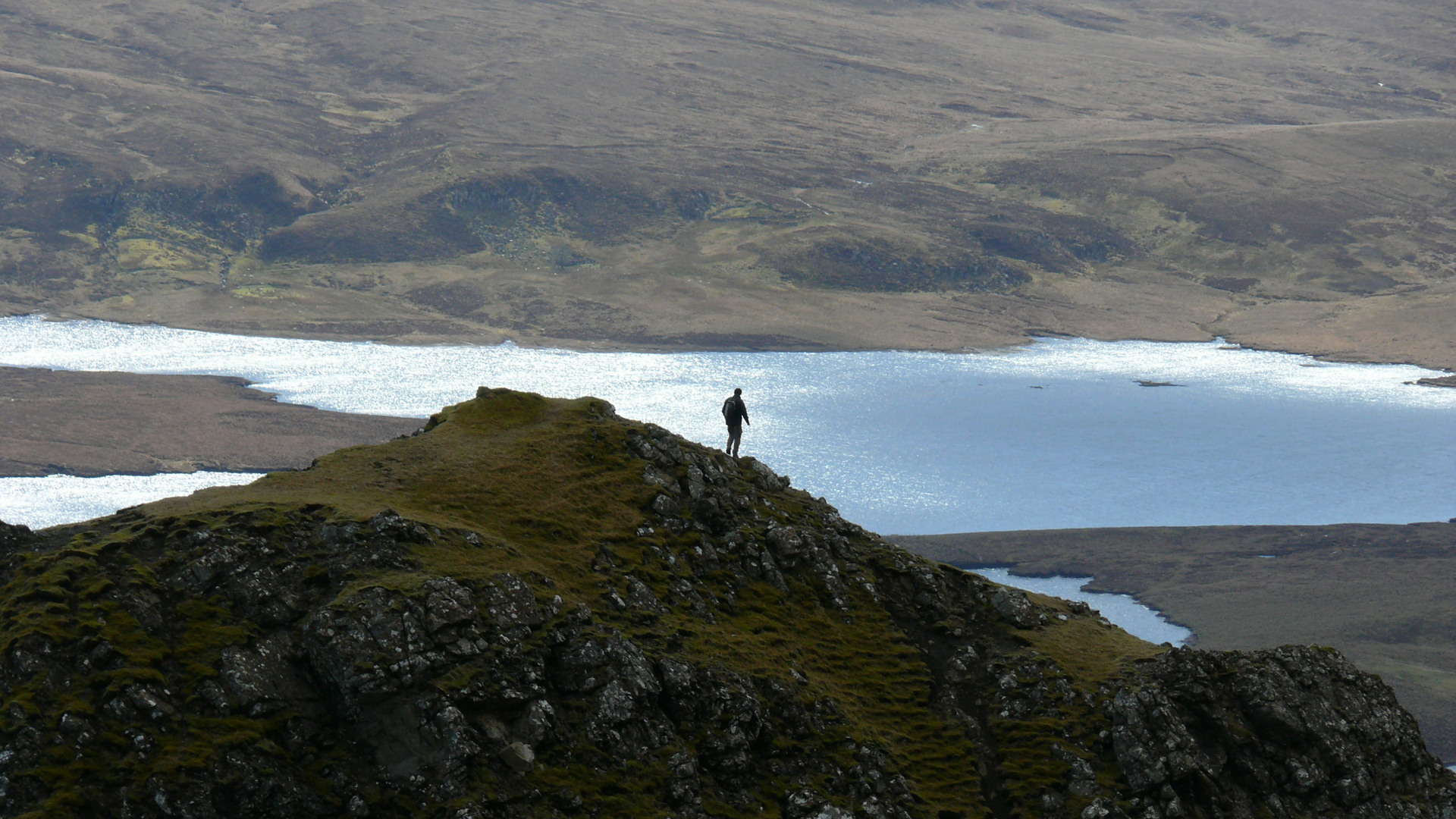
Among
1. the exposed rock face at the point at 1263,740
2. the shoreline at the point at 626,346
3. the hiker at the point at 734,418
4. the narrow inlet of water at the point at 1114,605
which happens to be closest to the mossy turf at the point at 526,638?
the exposed rock face at the point at 1263,740

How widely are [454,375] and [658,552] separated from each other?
11248 cm

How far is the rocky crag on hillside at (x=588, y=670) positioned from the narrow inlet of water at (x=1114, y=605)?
3702 cm

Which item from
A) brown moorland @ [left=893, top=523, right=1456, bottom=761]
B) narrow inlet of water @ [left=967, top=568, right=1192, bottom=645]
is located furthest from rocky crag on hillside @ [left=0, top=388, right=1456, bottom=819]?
narrow inlet of water @ [left=967, top=568, right=1192, bottom=645]

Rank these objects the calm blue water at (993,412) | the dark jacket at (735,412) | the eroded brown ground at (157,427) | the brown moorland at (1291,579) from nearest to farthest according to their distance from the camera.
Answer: the dark jacket at (735,412) → the brown moorland at (1291,579) → the calm blue water at (993,412) → the eroded brown ground at (157,427)

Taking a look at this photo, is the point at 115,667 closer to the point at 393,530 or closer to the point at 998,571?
the point at 393,530

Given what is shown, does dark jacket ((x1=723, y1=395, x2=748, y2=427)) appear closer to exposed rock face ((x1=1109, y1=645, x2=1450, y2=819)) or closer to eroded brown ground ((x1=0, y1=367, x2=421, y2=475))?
exposed rock face ((x1=1109, y1=645, x2=1450, y2=819))

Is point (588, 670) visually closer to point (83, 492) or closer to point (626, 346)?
point (83, 492)

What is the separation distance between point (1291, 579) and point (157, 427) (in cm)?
9245

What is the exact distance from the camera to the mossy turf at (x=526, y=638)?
62.0 feet

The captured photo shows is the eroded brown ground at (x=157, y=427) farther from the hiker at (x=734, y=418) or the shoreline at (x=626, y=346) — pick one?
the hiker at (x=734, y=418)

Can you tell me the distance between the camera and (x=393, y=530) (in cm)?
2223

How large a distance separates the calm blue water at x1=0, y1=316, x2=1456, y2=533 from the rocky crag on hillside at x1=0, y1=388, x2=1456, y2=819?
202ft

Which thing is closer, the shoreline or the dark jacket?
the dark jacket

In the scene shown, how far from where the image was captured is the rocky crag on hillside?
Answer: 19.2 meters
